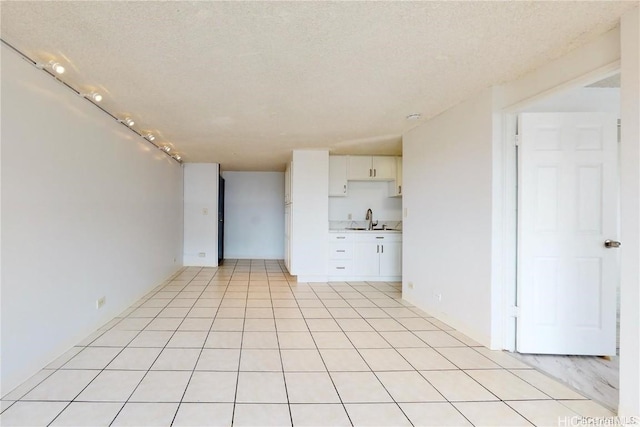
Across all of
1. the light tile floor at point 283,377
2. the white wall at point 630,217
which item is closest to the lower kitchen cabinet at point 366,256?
the light tile floor at point 283,377

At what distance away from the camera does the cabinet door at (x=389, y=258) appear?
229 inches

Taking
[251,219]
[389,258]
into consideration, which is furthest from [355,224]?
[251,219]

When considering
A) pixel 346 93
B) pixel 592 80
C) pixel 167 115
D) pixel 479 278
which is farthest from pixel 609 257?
pixel 167 115

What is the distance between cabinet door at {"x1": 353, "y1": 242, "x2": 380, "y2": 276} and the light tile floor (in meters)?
1.95

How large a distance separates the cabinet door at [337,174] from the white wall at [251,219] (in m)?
2.69

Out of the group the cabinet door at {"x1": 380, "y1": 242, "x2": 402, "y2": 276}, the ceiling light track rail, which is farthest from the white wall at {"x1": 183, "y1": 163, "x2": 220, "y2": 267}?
the cabinet door at {"x1": 380, "y1": 242, "x2": 402, "y2": 276}

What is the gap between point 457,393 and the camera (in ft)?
7.09

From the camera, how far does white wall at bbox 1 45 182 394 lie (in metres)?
2.13

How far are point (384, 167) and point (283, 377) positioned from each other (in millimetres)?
4605

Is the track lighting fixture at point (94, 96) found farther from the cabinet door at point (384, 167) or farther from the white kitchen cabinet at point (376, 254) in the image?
the cabinet door at point (384, 167)

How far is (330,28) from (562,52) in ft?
5.34

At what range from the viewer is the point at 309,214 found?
5.67 m

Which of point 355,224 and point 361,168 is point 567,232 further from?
point 355,224

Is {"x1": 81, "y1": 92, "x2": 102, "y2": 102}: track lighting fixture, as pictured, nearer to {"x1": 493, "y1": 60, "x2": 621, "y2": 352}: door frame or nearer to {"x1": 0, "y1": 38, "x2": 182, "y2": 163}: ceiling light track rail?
{"x1": 0, "y1": 38, "x2": 182, "y2": 163}: ceiling light track rail
